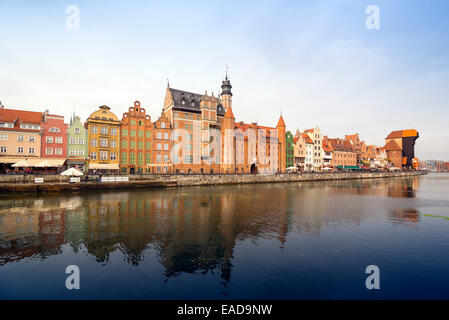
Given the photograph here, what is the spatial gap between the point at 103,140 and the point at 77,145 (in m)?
6.00

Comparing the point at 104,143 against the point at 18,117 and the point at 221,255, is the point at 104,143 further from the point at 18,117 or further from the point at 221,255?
the point at 221,255

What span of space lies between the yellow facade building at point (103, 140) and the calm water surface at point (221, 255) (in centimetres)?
3369

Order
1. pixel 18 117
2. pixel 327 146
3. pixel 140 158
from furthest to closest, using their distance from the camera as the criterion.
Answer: pixel 327 146
pixel 140 158
pixel 18 117

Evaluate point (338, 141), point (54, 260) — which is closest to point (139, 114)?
point (54, 260)

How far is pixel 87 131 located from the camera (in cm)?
5784

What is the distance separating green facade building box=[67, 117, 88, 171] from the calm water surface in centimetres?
3436

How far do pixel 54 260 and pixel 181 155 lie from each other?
177ft

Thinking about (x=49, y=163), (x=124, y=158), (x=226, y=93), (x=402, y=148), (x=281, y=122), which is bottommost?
(x=49, y=163)

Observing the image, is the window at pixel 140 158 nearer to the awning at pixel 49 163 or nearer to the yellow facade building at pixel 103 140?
the yellow facade building at pixel 103 140

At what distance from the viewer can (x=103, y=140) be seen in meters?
57.8

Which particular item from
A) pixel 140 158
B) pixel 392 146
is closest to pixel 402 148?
pixel 392 146

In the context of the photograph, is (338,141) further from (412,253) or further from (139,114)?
(412,253)

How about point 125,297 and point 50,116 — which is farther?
point 50,116

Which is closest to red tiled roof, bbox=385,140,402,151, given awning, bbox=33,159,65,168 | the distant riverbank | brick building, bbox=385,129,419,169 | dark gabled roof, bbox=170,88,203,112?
brick building, bbox=385,129,419,169
